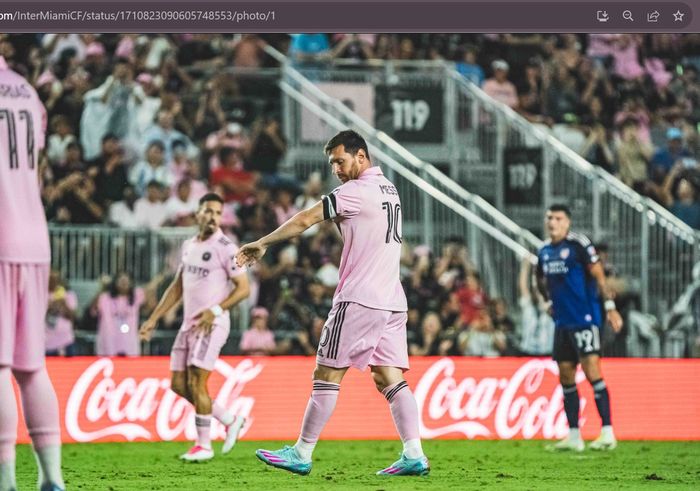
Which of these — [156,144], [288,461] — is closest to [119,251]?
[156,144]

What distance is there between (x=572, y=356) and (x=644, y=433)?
7.32 feet

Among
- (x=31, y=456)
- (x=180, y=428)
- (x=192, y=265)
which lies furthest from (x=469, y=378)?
(x=31, y=456)

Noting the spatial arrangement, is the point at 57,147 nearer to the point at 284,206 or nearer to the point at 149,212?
the point at 149,212

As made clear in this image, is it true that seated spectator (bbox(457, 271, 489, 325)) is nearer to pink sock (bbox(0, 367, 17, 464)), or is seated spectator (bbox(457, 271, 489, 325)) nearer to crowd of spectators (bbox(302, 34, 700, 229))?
crowd of spectators (bbox(302, 34, 700, 229))

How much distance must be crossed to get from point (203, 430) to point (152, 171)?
5920 millimetres

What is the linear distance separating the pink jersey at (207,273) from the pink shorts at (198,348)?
11cm

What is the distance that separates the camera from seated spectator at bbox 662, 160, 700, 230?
17.5m

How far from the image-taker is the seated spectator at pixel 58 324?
1423cm

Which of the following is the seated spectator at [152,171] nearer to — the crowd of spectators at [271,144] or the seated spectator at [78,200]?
the crowd of spectators at [271,144]

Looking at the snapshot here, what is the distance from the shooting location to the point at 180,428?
13039mm

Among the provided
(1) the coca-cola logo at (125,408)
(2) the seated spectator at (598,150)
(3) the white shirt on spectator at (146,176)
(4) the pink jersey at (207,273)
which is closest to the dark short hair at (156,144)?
(3) the white shirt on spectator at (146,176)

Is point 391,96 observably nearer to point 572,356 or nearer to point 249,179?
point 249,179

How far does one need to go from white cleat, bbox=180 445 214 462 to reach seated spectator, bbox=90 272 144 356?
4050mm

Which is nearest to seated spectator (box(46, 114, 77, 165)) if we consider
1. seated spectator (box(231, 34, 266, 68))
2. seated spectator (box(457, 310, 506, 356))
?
seated spectator (box(231, 34, 266, 68))
